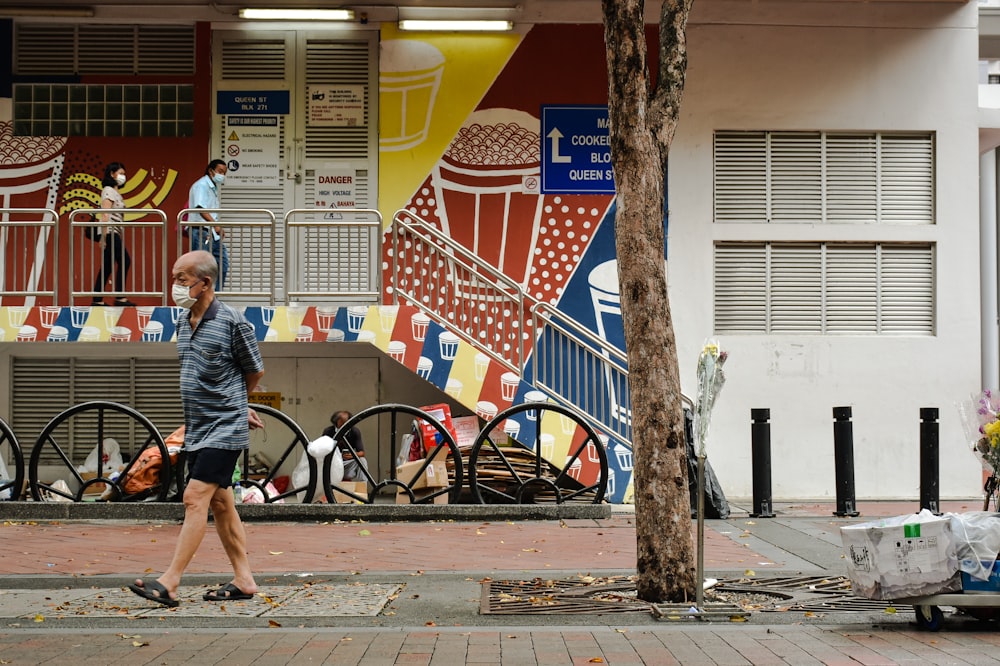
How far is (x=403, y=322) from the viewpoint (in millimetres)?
11922

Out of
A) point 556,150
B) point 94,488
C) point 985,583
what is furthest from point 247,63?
point 985,583

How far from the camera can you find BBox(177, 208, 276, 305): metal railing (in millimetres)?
12031

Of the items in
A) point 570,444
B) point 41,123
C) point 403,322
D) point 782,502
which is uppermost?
point 41,123

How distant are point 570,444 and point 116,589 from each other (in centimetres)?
533

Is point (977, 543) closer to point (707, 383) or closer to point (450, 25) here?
point (707, 383)

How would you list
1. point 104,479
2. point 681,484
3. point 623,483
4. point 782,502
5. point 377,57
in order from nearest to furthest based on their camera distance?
1. point 681,484
2. point 104,479
3. point 623,483
4. point 782,502
5. point 377,57

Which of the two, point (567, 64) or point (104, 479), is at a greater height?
point (567, 64)

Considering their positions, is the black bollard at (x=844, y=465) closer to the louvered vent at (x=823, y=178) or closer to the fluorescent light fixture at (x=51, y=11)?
the louvered vent at (x=823, y=178)

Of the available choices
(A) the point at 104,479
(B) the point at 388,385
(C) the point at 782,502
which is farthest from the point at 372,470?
(C) the point at 782,502

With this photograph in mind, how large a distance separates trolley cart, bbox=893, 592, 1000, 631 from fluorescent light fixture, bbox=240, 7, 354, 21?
10.7m

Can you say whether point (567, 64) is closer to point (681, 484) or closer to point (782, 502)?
point (782, 502)

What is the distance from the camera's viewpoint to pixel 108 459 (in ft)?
45.0

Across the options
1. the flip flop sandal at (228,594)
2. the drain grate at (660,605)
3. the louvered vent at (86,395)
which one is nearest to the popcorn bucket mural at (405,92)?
the louvered vent at (86,395)

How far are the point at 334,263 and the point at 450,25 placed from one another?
3.83 m
